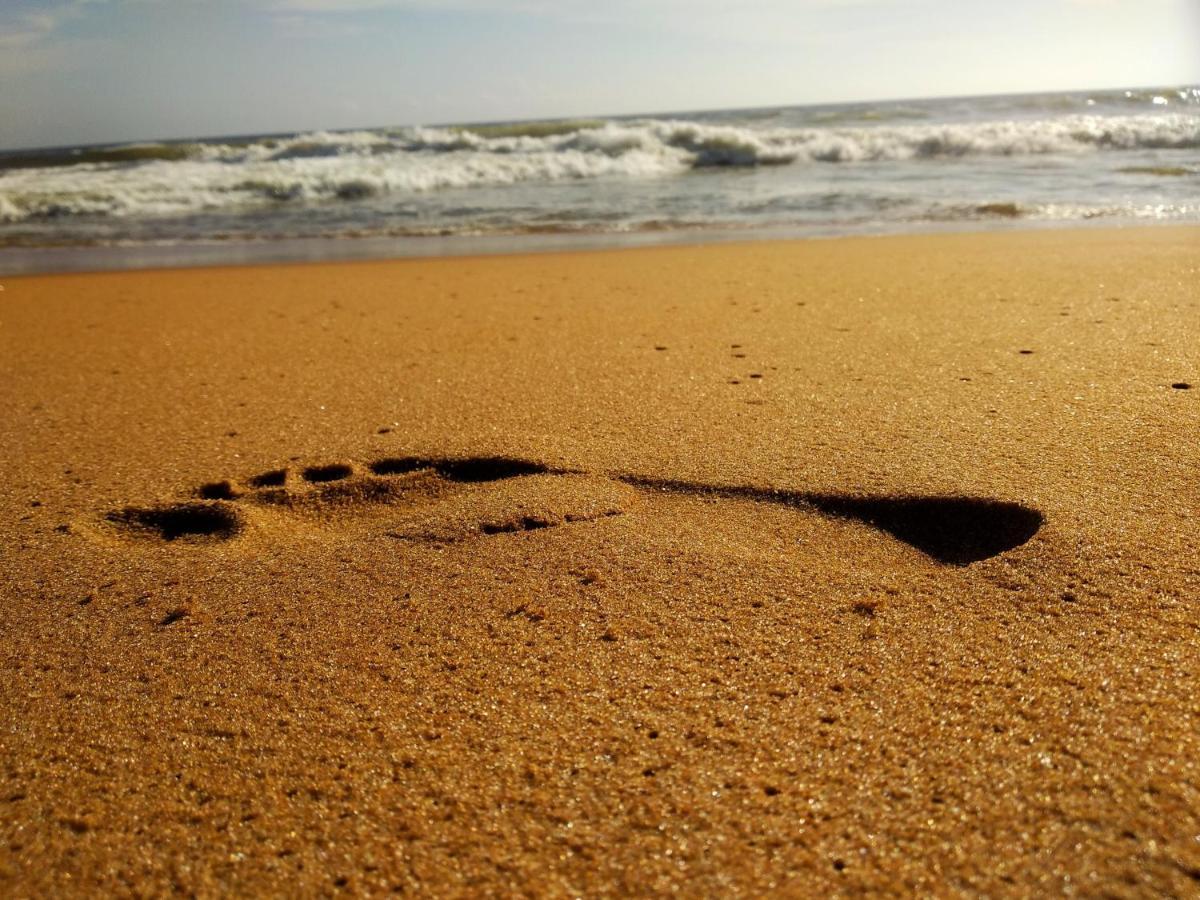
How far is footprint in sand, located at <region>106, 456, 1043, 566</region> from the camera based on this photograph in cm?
178

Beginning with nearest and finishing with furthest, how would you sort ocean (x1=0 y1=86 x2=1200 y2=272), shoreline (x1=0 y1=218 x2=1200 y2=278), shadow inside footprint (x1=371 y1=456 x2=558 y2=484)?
shadow inside footprint (x1=371 y1=456 x2=558 y2=484) → shoreline (x1=0 y1=218 x2=1200 y2=278) → ocean (x1=0 y1=86 x2=1200 y2=272)

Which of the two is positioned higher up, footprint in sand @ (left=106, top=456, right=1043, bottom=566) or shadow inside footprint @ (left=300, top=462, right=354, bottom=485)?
shadow inside footprint @ (left=300, top=462, right=354, bottom=485)

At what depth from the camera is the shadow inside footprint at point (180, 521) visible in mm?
1934

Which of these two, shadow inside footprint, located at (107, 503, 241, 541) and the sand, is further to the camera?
shadow inside footprint, located at (107, 503, 241, 541)

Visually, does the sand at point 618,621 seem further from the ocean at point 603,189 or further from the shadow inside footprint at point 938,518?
the ocean at point 603,189

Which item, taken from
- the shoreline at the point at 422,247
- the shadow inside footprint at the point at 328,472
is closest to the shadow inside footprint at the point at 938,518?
the shadow inside footprint at the point at 328,472

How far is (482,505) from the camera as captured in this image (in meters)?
1.94

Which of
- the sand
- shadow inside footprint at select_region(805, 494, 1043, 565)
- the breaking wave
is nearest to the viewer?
the sand

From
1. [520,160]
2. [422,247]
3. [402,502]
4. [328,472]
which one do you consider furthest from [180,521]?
[520,160]

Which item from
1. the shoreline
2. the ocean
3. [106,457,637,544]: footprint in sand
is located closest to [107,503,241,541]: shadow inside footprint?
[106,457,637,544]: footprint in sand

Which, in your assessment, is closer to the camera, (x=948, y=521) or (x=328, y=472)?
(x=948, y=521)

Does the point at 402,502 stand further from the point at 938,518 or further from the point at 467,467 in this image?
the point at 938,518

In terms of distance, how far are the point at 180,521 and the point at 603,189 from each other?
10.9 meters

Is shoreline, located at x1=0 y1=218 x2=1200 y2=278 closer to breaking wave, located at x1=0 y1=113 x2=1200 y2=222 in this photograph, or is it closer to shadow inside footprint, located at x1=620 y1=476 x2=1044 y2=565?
breaking wave, located at x1=0 y1=113 x2=1200 y2=222
